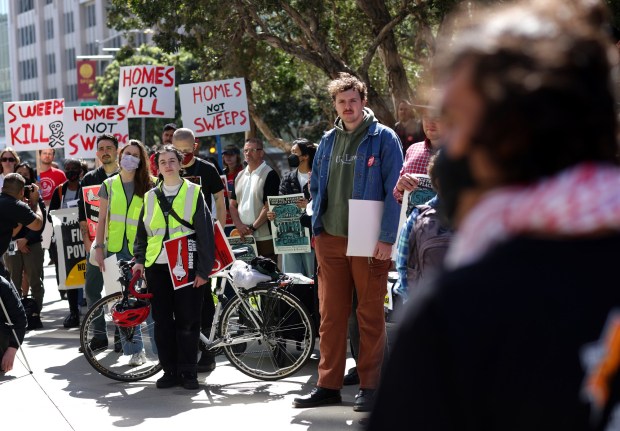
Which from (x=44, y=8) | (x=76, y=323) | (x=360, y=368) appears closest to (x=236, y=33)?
(x=76, y=323)

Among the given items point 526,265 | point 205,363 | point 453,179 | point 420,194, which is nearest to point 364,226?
point 420,194

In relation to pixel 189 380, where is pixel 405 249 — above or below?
above

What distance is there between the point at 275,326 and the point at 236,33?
1256cm

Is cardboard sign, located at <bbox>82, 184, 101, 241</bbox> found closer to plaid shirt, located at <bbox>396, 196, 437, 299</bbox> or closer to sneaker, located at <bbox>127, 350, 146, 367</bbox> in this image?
sneaker, located at <bbox>127, 350, 146, 367</bbox>

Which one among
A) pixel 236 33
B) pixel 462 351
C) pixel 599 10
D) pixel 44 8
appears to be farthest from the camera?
pixel 44 8

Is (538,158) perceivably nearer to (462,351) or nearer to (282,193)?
(462,351)

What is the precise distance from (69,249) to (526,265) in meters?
10.3

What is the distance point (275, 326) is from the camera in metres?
8.36

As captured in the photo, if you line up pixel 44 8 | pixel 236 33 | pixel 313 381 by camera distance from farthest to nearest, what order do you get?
pixel 44 8 → pixel 236 33 → pixel 313 381

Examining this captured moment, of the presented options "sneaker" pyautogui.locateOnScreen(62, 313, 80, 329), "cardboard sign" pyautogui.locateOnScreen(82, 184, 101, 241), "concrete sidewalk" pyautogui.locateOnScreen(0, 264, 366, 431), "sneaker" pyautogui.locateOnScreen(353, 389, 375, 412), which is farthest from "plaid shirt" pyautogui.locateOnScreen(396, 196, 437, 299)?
"sneaker" pyautogui.locateOnScreen(62, 313, 80, 329)

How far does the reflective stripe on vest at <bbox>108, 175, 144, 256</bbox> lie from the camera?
9.32 m

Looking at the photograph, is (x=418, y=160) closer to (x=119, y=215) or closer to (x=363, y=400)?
(x=363, y=400)

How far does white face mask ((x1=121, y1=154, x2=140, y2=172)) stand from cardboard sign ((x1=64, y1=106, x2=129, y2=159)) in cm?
491

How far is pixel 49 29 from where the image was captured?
339 ft
